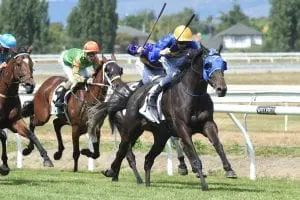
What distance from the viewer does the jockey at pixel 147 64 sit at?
11.7 metres

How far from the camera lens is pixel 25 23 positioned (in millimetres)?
70750

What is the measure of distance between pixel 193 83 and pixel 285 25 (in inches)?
2627

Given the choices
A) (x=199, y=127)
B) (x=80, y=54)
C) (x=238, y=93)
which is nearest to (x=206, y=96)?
(x=199, y=127)

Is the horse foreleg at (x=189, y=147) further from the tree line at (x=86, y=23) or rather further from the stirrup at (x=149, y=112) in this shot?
the tree line at (x=86, y=23)

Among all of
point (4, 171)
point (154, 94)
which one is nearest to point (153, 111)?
point (154, 94)

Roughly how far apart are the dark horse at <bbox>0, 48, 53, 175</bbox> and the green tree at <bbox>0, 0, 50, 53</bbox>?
2287 inches

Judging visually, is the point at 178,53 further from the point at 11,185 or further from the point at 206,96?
the point at 11,185

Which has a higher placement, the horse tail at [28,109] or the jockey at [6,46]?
the jockey at [6,46]

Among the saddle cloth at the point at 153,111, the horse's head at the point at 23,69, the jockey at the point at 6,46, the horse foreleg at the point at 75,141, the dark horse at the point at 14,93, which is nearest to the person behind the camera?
the saddle cloth at the point at 153,111

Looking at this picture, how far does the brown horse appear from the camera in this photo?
12.7m

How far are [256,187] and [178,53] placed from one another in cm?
188

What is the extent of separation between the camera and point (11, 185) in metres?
10.2

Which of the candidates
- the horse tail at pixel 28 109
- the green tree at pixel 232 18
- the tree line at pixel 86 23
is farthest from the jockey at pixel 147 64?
the green tree at pixel 232 18

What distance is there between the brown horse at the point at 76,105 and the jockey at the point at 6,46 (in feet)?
5.61
